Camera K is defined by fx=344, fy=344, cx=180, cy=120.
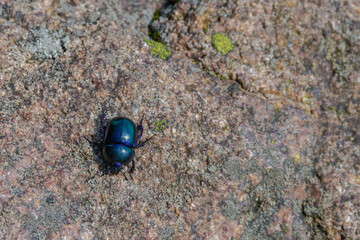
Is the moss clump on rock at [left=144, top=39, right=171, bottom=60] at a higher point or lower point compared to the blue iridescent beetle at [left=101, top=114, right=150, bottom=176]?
higher

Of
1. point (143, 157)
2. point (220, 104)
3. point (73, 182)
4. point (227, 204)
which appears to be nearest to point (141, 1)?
point (220, 104)

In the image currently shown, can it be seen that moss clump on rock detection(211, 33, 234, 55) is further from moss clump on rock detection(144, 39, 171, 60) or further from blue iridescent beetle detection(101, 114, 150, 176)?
blue iridescent beetle detection(101, 114, 150, 176)

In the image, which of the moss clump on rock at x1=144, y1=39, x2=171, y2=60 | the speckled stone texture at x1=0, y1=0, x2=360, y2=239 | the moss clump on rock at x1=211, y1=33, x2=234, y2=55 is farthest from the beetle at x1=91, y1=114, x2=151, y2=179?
the moss clump on rock at x1=211, y1=33, x2=234, y2=55

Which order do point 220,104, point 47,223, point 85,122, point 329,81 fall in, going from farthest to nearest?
point 329,81 → point 220,104 → point 85,122 → point 47,223

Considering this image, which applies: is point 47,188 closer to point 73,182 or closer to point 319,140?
point 73,182

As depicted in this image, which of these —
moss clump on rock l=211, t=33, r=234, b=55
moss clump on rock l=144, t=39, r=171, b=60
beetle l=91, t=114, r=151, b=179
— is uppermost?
moss clump on rock l=211, t=33, r=234, b=55

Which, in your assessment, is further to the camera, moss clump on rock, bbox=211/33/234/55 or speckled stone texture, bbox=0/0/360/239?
moss clump on rock, bbox=211/33/234/55
